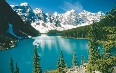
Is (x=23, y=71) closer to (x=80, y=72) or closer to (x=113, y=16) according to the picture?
(x=80, y=72)

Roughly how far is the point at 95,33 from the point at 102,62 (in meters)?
27.4

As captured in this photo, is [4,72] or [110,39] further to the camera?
[4,72]

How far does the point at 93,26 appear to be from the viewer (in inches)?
1699

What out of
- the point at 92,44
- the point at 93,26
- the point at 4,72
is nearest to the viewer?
the point at 93,26

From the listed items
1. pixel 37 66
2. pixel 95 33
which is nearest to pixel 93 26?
pixel 95 33

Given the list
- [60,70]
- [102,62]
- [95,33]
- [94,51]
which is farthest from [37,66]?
[102,62]

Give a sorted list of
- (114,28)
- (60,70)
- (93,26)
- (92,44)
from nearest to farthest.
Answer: (114,28) → (93,26) → (92,44) → (60,70)

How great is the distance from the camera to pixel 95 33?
145 ft

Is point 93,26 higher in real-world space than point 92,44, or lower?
higher

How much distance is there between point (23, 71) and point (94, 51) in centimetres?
7037

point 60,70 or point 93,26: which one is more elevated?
point 93,26

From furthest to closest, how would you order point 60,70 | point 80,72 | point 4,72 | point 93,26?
1. point 4,72
2. point 80,72
3. point 60,70
4. point 93,26

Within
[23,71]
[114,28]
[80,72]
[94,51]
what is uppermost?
[114,28]

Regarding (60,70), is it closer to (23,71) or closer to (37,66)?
(37,66)
